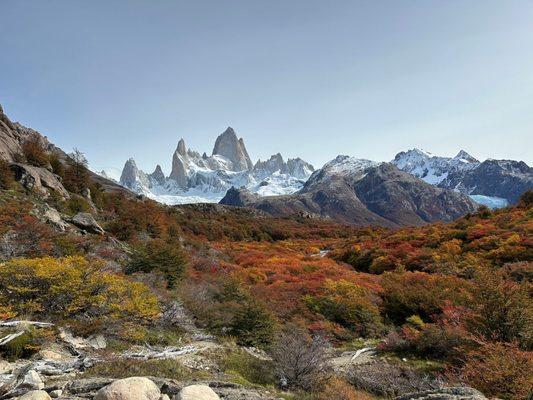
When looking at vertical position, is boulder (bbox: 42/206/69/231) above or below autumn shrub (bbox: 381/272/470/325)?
above

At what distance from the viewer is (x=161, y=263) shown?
60.3ft

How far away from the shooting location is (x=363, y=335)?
14.6 m

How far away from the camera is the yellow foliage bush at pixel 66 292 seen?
10125 mm

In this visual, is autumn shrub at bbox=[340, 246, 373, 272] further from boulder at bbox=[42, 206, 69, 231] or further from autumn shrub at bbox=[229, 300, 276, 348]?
boulder at bbox=[42, 206, 69, 231]

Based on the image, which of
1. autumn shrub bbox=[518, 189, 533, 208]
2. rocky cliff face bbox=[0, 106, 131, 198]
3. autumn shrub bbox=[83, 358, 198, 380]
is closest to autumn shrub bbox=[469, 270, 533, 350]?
autumn shrub bbox=[83, 358, 198, 380]

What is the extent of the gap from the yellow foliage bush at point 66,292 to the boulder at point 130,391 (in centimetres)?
569

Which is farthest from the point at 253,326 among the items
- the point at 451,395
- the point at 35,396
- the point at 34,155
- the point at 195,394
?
the point at 34,155

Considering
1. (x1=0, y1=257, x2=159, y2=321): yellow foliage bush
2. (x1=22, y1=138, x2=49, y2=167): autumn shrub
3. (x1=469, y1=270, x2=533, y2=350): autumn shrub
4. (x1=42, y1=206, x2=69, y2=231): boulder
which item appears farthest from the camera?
A: (x1=22, y1=138, x2=49, y2=167): autumn shrub

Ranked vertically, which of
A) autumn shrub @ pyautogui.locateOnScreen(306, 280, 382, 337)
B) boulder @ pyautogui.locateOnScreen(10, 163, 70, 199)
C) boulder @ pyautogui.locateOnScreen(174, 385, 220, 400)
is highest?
boulder @ pyautogui.locateOnScreen(10, 163, 70, 199)

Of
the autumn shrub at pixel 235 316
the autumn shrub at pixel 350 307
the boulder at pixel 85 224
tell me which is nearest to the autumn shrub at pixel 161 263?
the autumn shrub at pixel 235 316

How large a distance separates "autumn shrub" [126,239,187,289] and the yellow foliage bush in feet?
20.9

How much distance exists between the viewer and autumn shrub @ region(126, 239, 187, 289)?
1795 centimetres

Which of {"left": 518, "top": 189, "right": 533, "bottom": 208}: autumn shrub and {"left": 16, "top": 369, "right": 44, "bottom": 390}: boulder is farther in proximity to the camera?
{"left": 518, "top": 189, "right": 533, "bottom": 208}: autumn shrub

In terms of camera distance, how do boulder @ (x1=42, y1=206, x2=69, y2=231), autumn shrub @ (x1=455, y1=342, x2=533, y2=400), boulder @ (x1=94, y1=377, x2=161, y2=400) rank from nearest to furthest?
boulder @ (x1=94, y1=377, x2=161, y2=400)
autumn shrub @ (x1=455, y1=342, x2=533, y2=400)
boulder @ (x1=42, y1=206, x2=69, y2=231)
